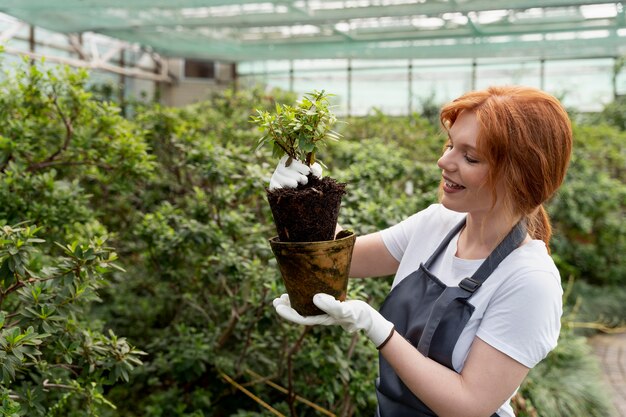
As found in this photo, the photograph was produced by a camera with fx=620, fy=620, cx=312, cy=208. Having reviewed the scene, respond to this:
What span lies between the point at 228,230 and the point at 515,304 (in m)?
1.89

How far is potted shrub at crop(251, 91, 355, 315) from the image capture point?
1558 millimetres

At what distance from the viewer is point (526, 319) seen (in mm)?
1534

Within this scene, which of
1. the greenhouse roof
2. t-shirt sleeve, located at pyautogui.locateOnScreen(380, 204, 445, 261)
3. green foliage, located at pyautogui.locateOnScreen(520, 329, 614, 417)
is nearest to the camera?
t-shirt sleeve, located at pyautogui.locateOnScreen(380, 204, 445, 261)

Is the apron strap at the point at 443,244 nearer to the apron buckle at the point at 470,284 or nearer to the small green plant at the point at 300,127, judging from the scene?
the apron buckle at the point at 470,284

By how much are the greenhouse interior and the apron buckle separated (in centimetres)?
5

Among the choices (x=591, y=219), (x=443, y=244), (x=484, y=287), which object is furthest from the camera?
(x=591, y=219)

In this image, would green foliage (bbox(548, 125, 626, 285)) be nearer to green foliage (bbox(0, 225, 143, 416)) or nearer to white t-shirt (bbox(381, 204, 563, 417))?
white t-shirt (bbox(381, 204, 563, 417))

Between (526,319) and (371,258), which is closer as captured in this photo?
(526,319)

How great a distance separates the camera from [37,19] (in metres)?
7.66

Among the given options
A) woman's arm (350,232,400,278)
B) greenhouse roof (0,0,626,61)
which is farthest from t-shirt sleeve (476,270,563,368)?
greenhouse roof (0,0,626,61)

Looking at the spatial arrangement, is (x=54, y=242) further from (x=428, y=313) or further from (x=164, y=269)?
(x=164, y=269)

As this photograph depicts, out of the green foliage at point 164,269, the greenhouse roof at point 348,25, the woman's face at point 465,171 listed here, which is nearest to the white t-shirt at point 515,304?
the woman's face at point 465,171

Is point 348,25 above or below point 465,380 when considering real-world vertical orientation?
above

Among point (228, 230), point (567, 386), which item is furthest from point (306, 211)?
point (567, 386)
